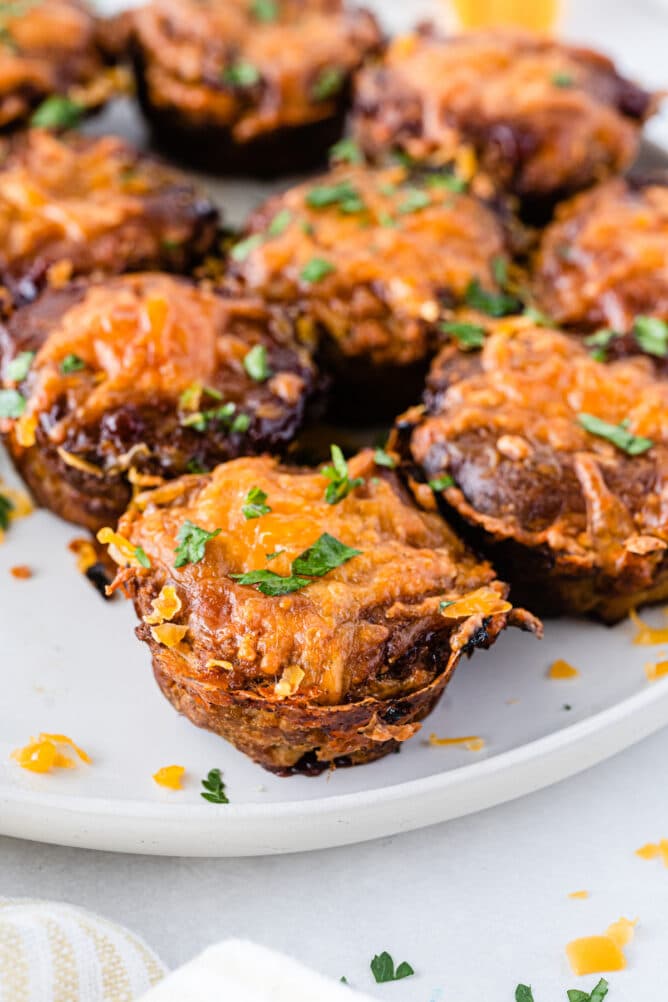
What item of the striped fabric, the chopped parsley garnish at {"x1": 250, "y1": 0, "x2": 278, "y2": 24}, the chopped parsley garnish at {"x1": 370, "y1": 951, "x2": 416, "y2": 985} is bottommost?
the striped fabric

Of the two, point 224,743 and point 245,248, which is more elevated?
point 245,248

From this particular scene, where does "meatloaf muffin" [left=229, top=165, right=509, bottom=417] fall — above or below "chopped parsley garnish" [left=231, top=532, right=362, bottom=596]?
above

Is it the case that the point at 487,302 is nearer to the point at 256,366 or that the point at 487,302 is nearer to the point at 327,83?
the point at 256,366

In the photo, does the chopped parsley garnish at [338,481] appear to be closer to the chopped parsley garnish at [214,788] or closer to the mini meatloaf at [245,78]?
the chopped parsley garnish at [214,788]

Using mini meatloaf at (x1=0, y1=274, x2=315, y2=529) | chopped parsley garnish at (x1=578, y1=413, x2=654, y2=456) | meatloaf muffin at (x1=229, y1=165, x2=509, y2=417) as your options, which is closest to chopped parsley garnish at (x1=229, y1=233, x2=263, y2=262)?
meatloaf muffin at (x1=229, y1=165, x2=509, y2=417)

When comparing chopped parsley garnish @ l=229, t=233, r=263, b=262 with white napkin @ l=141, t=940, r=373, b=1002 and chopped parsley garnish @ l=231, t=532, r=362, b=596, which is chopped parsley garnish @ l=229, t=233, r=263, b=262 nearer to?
chopped parsley garnish @ l=231, t=532, r=362, b=596

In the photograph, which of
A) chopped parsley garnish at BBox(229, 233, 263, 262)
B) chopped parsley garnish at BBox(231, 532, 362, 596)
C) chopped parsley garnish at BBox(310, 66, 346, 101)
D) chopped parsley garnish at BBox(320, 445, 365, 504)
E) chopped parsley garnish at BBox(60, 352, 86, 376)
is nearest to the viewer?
chopped parsley garnish at BBox(231, 532, 362, 596)

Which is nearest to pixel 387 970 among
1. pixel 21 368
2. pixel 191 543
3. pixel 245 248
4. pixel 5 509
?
pixel 191 543

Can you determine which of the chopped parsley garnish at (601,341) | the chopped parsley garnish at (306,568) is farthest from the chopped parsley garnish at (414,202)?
the chopped parsley garnish at (306,568)

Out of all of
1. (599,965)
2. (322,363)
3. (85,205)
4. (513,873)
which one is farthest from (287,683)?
(85,205)
